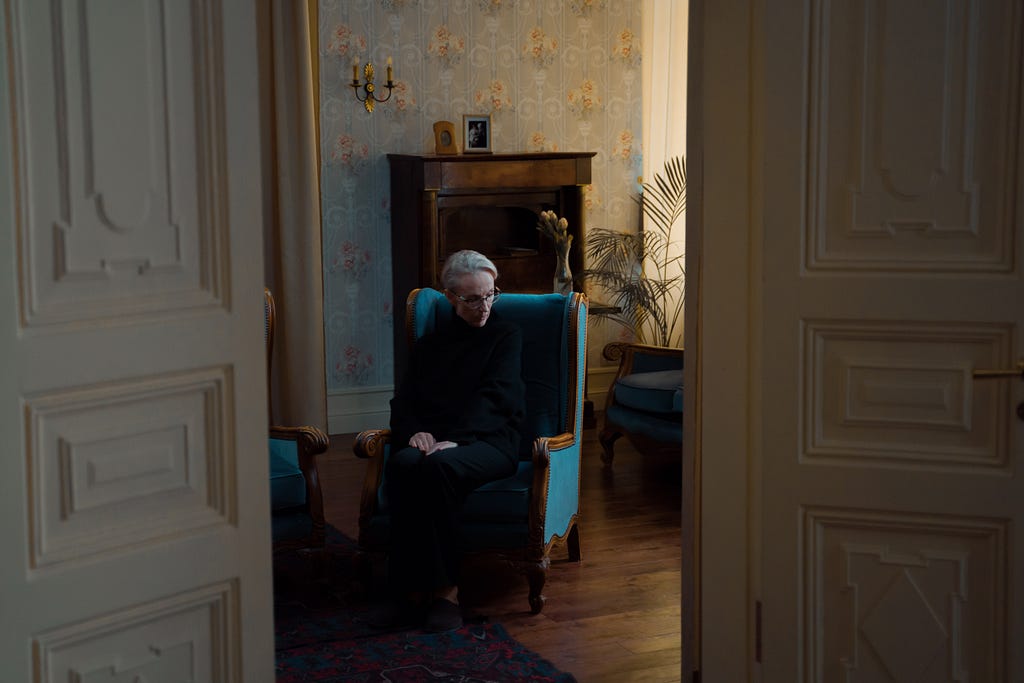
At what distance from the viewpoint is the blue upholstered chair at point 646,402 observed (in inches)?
205

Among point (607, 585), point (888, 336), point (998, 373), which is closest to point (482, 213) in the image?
point (607, 585)

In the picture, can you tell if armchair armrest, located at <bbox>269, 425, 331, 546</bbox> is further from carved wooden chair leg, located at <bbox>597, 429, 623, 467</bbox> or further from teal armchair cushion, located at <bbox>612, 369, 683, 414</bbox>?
carved wooden chair leg, located at <bbox>597, 429, 623, 467</bbox>

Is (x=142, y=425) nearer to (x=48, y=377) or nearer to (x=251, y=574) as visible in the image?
(x=48, y=377)

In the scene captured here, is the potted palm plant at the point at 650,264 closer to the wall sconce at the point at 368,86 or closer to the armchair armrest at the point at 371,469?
the wall sconce at the point at 368,86

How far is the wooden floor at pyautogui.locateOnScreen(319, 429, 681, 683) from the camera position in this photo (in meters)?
3.45

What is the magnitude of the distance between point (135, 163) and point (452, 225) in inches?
174

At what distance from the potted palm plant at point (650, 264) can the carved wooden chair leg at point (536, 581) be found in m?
2.73

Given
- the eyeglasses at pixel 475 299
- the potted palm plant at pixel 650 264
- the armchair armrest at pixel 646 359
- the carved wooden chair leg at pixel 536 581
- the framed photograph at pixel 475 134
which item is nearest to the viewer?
the carved wooden chair leg at pixel 536 581

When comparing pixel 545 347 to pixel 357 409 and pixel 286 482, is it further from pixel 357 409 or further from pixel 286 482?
pixel 357 409

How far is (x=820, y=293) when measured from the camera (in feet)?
7.66

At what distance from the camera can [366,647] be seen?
3516mm

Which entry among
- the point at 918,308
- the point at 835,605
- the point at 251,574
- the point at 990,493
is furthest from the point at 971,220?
the point at 251,574

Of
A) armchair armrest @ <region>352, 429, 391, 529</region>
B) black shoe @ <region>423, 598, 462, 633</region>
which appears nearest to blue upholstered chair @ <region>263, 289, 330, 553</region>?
armchair armrest @ <region>352, 429, 391, 529</region>

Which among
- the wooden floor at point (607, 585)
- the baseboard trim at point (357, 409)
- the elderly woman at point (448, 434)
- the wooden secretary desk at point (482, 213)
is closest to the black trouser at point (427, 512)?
the elderly woman at point (448, 434)
